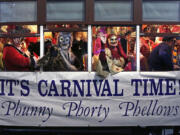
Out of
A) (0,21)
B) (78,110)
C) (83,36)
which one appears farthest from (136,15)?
(0,21)

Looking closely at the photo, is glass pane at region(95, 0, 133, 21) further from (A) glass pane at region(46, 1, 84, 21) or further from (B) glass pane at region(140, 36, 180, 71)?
(B) glass pane at region(140, 36, 180, 71)

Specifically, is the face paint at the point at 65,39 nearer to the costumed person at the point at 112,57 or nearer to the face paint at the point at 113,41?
the costumed person at the point at 112,57

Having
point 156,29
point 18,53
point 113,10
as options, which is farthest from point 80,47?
point 156,29

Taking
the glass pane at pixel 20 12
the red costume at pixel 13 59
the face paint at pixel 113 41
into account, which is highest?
the glass pane at pixel 20 12

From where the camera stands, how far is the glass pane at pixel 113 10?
7078 mm

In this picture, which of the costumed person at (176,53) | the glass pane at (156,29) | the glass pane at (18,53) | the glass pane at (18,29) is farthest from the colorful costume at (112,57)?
the glass pane at (18,29)

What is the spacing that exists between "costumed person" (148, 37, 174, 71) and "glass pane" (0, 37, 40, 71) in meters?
2.19

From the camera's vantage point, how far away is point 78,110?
275 inches

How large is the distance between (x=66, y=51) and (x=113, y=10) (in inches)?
46.4

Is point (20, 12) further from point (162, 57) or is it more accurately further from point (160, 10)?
point (162, 57)

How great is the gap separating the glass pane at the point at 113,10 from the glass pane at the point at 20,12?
1.22 metres

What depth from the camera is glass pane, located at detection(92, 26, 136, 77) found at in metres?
7.07
